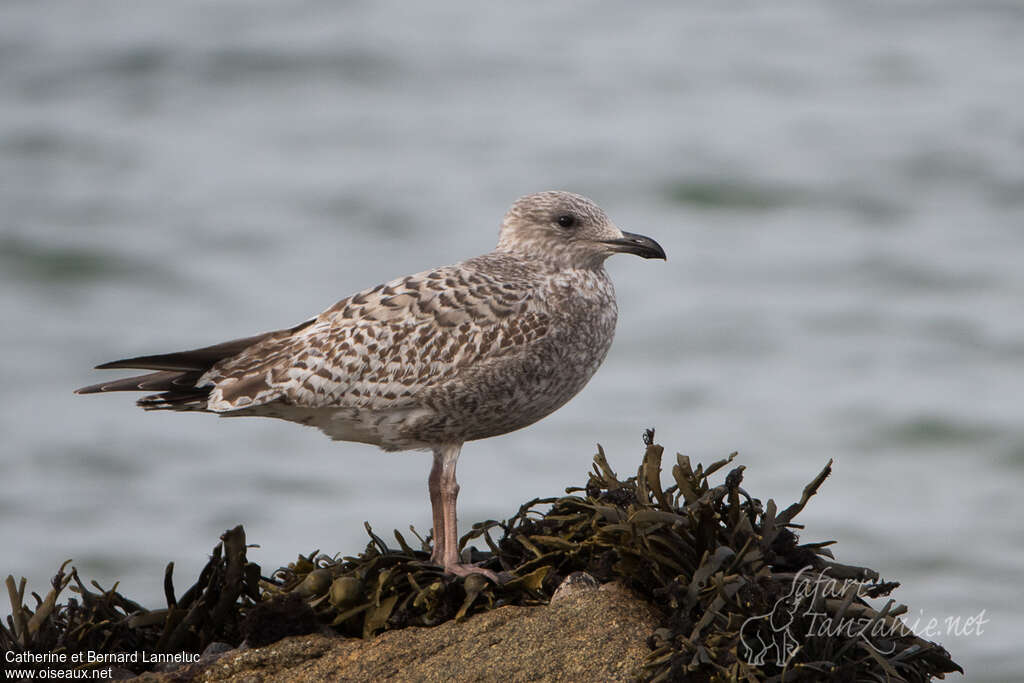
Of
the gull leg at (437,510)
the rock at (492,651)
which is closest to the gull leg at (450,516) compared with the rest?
the gull leg at (437,510)

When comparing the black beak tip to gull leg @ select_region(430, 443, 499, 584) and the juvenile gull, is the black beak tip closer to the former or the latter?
the juvenile gull

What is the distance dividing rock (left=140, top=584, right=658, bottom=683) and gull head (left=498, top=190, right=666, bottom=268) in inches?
102

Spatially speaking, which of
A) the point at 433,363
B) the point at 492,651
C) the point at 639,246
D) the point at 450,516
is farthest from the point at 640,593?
the point at 639,246

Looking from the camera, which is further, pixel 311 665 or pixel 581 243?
pixel 581 243

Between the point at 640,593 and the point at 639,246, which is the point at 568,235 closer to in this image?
the point at 639,246

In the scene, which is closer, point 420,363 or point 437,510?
point 437,510

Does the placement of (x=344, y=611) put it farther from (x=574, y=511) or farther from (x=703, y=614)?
(x=703, y=614)

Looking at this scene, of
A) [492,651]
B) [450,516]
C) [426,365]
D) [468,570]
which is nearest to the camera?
[492,651]

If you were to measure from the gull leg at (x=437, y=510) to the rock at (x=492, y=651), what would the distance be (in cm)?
87

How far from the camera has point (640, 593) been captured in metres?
5.79

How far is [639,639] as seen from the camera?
5492 millimetres

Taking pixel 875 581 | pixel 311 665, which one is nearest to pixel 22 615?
pixel 311 665

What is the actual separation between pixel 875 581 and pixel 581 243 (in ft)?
9.42

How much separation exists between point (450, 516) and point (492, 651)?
4.41 ft
